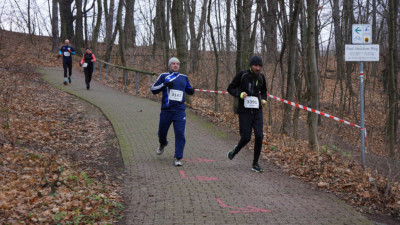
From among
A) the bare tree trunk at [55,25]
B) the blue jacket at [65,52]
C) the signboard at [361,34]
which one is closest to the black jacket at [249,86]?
the signboard at [361,34]

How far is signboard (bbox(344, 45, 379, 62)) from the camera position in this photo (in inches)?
295

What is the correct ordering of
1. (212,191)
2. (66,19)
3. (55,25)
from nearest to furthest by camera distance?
(212,191)
(55,25)
(66,19)

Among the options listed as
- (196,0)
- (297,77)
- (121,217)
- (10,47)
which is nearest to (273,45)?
(297,77)

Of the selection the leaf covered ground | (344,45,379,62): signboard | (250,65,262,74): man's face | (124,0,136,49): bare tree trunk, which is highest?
(124,0,136,49): bare tree trunk

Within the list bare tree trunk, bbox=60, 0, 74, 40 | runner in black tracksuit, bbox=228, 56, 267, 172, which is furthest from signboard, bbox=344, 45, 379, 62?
bare tree trunk, bbox=60, 0, 74, 40

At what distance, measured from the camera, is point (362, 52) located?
24.7ft

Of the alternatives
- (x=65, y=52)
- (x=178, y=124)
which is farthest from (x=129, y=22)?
(x=178, y=124)

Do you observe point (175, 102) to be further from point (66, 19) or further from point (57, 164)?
point (66, 19)

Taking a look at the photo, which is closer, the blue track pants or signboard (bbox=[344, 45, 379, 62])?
signboard (bbox=[344, 45, 379, 62])

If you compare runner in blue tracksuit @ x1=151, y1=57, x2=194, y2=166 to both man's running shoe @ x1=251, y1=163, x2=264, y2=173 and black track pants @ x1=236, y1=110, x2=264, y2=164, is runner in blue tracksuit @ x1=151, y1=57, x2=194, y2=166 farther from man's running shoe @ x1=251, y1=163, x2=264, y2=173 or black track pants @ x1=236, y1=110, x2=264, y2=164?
man's running shoe @ x1=251, y1=163, x2=264, y2=173

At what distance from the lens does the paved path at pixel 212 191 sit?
17.0 feet

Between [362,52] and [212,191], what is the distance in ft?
12.7

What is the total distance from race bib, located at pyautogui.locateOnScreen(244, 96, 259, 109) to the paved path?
123 centimetres

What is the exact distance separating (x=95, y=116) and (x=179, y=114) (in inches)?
238
